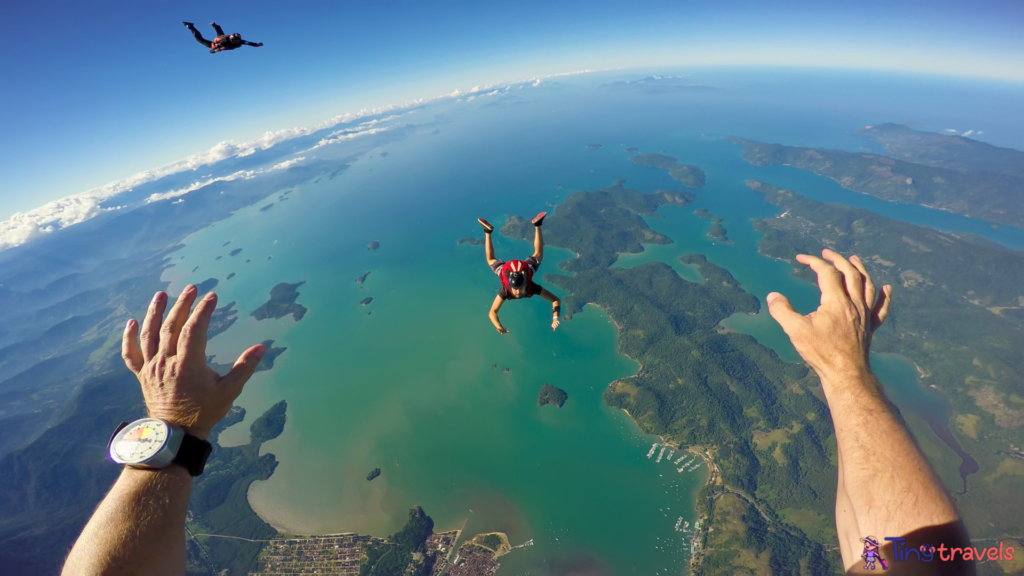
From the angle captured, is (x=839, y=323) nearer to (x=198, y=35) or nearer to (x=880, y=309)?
(x=880, y=309)

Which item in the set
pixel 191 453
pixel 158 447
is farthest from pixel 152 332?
pixel 191 453

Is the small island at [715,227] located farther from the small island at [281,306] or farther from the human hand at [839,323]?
the small island at [281,306]

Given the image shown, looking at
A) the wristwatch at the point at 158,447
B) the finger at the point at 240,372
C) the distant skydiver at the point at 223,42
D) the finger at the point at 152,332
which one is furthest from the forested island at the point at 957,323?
the distant skydiver at the point at 223,42

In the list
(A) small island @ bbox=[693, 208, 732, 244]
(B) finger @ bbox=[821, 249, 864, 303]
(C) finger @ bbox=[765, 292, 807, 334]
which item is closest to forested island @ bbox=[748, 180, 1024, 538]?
(A) small island @ bbox=[693, 208, 732, 244]

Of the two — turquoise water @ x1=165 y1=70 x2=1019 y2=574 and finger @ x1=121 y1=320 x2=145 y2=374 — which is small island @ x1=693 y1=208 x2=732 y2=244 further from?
finger @ x1=121 y1=320 x2=145 y2=374

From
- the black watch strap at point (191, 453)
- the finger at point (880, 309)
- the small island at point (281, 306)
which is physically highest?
the black watch strap at point (191, 453)
